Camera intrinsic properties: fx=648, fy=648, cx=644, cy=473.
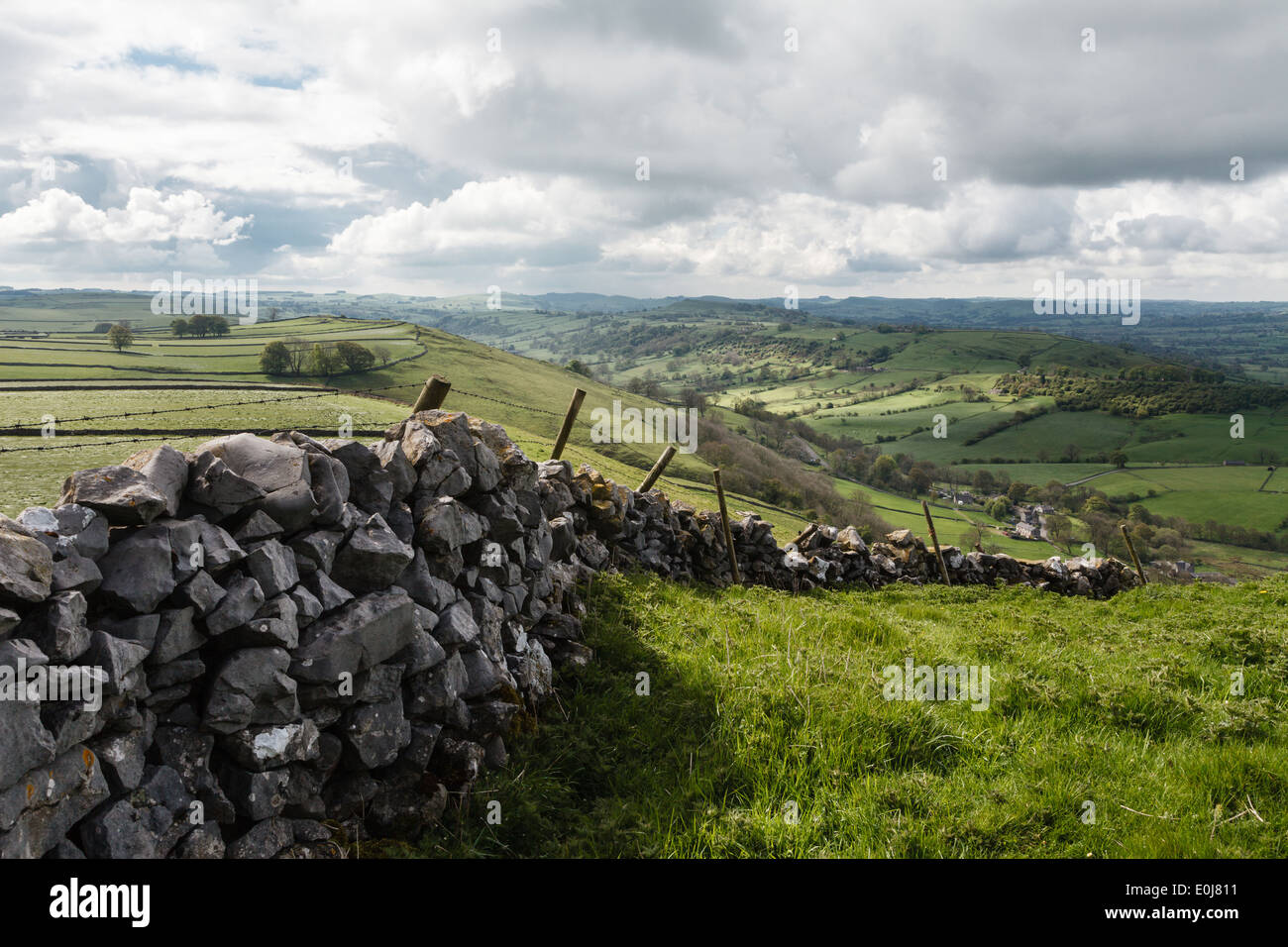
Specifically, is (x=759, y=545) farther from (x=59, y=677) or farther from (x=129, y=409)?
(x=129, y=409)

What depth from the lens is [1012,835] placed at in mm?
5297

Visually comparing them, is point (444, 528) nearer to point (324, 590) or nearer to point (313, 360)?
point (324, 590)

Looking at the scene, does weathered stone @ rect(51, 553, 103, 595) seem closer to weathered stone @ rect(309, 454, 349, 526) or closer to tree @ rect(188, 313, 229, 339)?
weathered stone @ rect(309, 454, 349, 526)

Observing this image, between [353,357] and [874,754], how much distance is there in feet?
246

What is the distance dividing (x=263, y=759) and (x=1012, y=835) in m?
6.02

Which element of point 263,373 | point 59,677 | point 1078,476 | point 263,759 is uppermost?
point 263,373

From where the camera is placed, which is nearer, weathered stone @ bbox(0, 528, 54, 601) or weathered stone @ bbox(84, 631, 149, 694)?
weathered stone @ bbox(0, 528, 54, 601)

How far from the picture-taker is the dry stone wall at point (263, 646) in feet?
13.6

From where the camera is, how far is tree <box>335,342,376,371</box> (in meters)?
69.9

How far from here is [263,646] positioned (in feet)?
17.1

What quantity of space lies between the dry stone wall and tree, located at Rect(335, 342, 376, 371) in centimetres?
6880

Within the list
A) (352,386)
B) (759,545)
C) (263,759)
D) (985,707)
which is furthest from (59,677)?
(352,386)

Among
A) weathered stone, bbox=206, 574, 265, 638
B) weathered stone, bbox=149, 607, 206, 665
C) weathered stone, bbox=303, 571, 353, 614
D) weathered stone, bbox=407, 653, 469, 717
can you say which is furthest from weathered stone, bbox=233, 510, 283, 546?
weathered stone, bbox=407, 653, 469, 717

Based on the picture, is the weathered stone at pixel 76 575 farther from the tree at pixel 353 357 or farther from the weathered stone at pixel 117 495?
the tree at pixel 353 357
